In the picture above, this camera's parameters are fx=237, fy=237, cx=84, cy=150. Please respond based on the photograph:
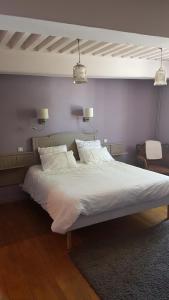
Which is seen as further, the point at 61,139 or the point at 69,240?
the point at 61,139

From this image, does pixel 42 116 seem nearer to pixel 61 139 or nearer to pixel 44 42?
pixel 61 139

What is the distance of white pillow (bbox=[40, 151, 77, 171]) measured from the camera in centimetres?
384

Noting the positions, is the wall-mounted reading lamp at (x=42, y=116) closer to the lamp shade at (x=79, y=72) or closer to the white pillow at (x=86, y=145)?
the white pillow at (x=86, y=145)

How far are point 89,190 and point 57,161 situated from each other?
49.1 inches

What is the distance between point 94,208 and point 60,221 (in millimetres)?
401

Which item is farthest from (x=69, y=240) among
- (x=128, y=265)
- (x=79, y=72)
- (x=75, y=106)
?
(x=75, y=106)

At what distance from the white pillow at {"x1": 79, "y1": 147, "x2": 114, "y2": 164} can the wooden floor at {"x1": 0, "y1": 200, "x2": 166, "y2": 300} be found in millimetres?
1185

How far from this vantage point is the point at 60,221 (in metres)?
Result: 2.60

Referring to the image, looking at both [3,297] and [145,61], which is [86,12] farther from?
[145,61]

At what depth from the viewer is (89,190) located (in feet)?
9.12

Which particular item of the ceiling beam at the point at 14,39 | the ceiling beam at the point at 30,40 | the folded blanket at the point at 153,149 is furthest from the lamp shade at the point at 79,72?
the folded blanket at the point at 153,149

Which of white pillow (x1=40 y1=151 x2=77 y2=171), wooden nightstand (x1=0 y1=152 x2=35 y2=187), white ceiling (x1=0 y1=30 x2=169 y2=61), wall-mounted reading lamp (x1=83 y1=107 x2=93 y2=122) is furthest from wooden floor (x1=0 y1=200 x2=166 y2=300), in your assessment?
white ceiling (x1=0 y1=30 x2=169 y2=61)

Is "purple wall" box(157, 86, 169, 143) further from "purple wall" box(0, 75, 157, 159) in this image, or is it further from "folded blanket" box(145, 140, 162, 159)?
"folded blanket" box(145, 140, 162, 159)

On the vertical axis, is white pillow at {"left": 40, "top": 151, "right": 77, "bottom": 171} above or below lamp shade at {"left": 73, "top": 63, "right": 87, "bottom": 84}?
below
